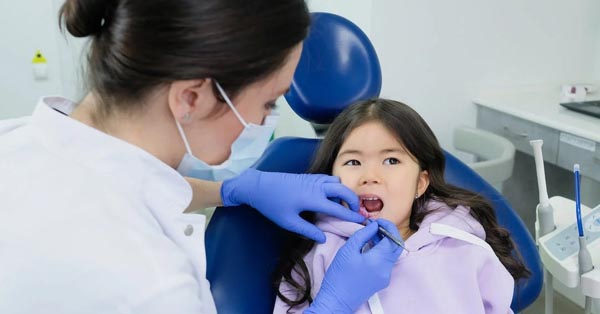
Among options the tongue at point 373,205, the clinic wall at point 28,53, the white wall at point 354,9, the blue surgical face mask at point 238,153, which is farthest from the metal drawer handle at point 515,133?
the clinic wall at point 28,53

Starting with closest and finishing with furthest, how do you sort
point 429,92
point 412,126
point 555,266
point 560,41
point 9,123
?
point 9,123 < point 555,266 < point 412,126 < point 429,92 < point 560,41

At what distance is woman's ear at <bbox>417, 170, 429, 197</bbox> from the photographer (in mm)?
1390

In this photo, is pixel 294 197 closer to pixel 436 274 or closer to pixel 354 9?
pixel 436 274

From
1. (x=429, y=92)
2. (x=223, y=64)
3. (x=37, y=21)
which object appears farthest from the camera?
(x=37, y=21)

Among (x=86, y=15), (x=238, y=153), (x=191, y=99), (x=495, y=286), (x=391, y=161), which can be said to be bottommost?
(x=495, y=286)

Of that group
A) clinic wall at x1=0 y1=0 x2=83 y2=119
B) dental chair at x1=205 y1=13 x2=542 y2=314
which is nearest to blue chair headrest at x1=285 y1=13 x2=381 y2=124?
dental chair at x1=205 y1=13 x2=542 y2=314

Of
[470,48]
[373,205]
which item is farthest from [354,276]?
[470,48]

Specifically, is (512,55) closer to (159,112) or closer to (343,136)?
(343,136)

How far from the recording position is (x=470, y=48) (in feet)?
7.90

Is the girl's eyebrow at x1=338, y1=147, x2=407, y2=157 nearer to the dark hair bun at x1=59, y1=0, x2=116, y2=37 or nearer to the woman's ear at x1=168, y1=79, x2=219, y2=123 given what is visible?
the woman's ear at x1=168, y1=79, x2=219, y2=123

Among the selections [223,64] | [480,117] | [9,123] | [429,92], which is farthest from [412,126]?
[480,117]

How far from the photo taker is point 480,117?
2.49 m

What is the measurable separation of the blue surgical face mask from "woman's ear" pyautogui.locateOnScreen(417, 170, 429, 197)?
51cm

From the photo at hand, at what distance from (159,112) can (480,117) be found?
75.8 inches
